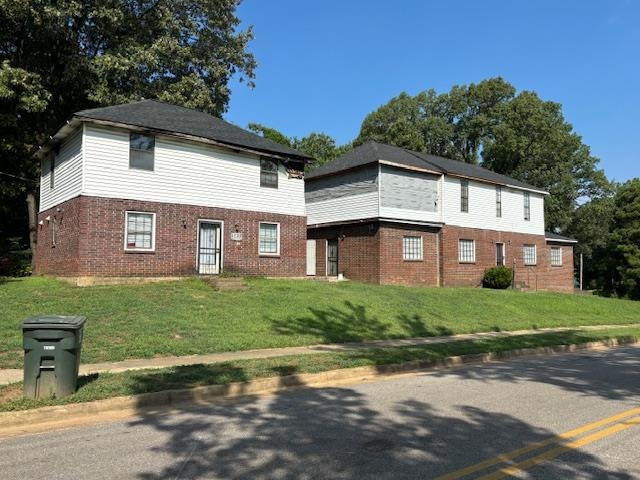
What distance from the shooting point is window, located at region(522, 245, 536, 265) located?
112 feet

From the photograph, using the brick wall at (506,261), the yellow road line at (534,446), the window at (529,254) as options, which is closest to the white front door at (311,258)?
the brick wall at (506,261)

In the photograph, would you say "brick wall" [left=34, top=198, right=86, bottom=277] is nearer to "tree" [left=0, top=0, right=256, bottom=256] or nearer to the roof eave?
the roof eave

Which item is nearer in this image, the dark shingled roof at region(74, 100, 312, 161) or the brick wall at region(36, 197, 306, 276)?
the brick wall at region(36, 197, 306, 276)

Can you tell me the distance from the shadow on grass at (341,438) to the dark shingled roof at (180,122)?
14.3 m

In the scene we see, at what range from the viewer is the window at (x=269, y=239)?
75.5ft

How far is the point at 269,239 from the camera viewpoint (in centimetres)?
2320

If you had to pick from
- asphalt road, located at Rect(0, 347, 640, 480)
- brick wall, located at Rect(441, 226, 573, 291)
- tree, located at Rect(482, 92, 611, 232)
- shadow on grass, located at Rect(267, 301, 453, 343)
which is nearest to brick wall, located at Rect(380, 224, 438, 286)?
brick wall, located at Rect(441, 226, 573, 291)

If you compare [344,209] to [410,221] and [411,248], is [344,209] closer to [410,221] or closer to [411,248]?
[410,221]

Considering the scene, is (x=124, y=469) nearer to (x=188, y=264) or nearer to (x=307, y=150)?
(x=188, y=264)

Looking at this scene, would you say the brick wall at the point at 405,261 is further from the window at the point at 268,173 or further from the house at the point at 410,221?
the window at the point at 268,173

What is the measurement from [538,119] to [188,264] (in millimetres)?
40595

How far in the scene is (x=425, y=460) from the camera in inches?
209

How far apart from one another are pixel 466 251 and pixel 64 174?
1952 cm

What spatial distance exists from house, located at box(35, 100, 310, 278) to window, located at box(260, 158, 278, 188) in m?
0.04
